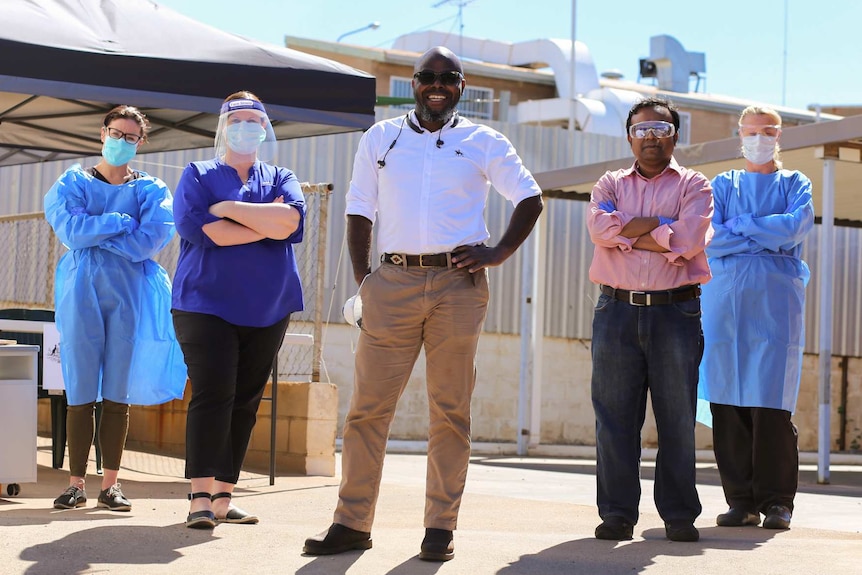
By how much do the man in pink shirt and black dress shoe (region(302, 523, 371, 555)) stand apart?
111cm

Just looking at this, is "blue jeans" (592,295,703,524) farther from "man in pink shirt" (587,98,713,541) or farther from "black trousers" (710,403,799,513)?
"black trousers" (710,403,799,513)

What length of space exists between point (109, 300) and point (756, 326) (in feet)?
10.1

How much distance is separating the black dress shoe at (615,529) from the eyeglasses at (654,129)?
1.61 meters

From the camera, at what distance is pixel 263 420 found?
8523 mm

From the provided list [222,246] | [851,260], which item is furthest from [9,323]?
[851,260]

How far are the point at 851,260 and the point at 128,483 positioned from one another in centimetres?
1405

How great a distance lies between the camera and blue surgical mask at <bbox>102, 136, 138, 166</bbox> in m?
6.02

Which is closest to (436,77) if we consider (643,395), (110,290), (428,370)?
(428,370)

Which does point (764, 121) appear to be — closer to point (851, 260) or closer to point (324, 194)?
point (324, 194)

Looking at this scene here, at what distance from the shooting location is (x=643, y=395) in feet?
17.8

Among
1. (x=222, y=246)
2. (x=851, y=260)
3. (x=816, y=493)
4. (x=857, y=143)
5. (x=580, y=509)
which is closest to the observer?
(x=222, y=246)

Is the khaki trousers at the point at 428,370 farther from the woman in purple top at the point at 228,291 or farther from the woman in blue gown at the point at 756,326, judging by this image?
the woman in blue gown at the point at 756,326

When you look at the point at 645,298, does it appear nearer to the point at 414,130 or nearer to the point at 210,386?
the point at 414,130

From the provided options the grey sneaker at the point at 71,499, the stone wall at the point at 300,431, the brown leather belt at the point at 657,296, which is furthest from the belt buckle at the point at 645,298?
the stone wall at the point at 300,431
